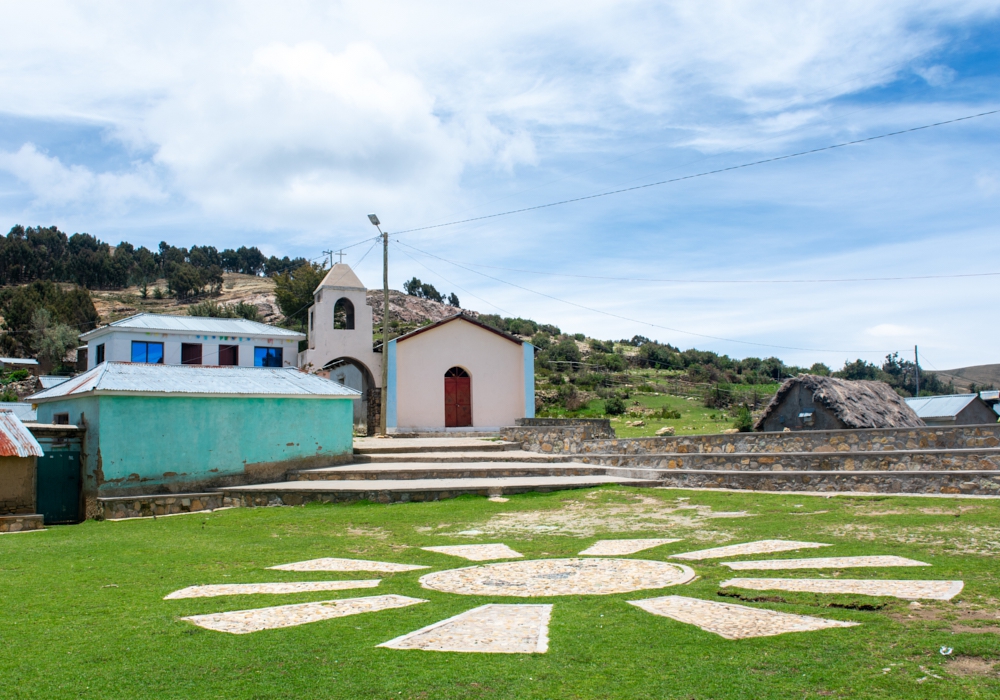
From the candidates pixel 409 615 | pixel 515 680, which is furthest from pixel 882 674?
pixel 409 615

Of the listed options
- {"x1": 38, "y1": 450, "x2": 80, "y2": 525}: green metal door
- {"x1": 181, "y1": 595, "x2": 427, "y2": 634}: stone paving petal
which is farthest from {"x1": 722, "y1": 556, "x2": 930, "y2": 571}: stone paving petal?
{"x1": 38, "y1": 450, "x2": 80, "y2": 525}: green metal door

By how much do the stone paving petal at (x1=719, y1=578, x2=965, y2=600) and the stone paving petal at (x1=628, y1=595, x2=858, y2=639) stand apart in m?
0.70

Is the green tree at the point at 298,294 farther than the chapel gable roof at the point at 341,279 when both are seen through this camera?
Yes

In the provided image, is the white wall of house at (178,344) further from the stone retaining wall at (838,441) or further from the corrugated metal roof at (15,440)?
A: the stone retaining wall at (838,441)

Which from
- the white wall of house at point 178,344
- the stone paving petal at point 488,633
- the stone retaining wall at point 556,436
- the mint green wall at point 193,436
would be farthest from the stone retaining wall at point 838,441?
the white wall of house at point 178,344

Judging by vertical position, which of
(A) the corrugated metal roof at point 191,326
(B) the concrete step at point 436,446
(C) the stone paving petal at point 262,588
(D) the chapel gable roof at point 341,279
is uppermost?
(D) the chapel gable roof at point 341,279

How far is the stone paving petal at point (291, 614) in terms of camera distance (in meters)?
5.20

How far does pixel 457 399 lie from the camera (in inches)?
1123

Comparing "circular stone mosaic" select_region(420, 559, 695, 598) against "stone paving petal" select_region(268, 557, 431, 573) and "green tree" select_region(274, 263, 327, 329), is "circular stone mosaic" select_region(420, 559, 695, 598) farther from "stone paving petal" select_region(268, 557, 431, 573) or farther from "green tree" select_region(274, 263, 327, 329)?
"green tree" select_region(274, 263, 327, 329)

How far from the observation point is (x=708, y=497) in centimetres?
1259

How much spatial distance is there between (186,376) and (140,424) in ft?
7.06

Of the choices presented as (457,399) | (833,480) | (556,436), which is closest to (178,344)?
(457,399)

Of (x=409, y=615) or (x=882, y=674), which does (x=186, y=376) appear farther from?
(x=882, y=674)

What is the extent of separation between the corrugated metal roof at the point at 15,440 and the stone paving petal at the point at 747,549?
1092 centimetres
